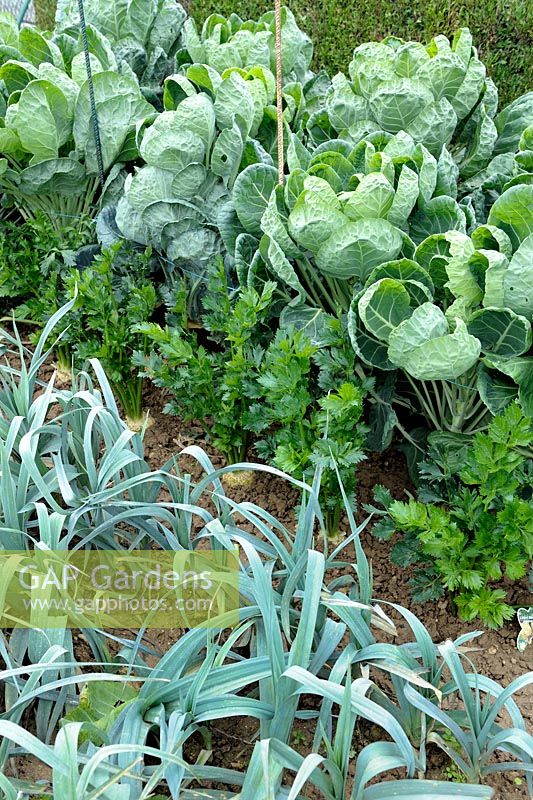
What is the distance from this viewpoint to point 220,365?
6.51 feet

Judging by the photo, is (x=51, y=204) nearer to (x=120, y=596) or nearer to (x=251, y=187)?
(x=251, y=187)

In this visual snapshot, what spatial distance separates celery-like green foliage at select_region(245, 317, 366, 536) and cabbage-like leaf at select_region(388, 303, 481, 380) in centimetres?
15

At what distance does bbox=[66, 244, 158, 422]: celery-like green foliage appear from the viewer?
2061mm

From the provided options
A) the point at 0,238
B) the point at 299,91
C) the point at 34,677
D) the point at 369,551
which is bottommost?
the point at 369,551

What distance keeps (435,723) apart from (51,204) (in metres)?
2.10

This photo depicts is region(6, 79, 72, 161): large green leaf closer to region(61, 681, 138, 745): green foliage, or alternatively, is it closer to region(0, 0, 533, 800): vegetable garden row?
region(0, 0, 533, 800): vegetable garden row

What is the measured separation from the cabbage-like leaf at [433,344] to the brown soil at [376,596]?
0.56 meters

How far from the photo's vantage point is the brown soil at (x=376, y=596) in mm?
1403

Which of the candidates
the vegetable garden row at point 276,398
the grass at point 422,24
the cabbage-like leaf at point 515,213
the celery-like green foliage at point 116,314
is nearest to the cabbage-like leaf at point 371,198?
the vegetable garden row at point 276,398

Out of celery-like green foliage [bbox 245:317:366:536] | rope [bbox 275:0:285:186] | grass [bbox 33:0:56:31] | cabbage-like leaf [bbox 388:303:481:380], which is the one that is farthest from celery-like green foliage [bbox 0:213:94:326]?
grass [bbox 33:0:56:31]

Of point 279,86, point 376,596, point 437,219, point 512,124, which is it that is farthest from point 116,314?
A: point 512,124

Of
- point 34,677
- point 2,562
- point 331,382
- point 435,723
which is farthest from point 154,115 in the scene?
point 435,723

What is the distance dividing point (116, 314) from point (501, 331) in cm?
107

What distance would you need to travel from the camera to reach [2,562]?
140 centimetres
